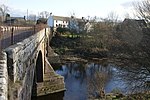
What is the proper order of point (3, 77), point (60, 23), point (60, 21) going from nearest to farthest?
1. point (3, 77)
2. point (60, 23)
3. point (60, 21)

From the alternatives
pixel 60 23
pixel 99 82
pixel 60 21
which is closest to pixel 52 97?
pixel 99 82

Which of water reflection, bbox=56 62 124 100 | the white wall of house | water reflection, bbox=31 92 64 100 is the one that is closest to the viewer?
water reflection, bbox=56 62 124 100

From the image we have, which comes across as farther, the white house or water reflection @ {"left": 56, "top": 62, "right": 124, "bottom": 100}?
the white house

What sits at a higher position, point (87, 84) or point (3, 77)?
point (3, 77)

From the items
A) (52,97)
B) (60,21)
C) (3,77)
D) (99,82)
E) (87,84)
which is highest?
(60,21)

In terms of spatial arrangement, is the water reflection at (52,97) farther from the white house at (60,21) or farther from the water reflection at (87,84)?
the white house at (60,21)

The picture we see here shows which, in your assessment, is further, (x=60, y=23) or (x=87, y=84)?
(x=60, y=23)

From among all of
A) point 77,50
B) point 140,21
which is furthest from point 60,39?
point 140,21

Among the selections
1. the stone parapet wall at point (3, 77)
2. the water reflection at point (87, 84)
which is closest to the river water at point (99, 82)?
the water reflection at point (87, 84)

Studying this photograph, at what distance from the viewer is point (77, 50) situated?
219 feet

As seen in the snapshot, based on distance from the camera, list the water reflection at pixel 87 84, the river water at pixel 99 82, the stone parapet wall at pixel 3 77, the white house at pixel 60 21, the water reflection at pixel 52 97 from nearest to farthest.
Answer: the stone parapet wall at pixel 3 77, the river water at pixel 99 82, the water reflection at pixel 87 84, the water reflection at pixel 52 97, the white house at pixel 60 21

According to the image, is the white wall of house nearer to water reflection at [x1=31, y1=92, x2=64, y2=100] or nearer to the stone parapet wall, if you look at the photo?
water reflection at [x1=31, y1=92, x2=64, y2=100]

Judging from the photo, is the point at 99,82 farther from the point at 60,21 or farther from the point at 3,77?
the point at 60,21

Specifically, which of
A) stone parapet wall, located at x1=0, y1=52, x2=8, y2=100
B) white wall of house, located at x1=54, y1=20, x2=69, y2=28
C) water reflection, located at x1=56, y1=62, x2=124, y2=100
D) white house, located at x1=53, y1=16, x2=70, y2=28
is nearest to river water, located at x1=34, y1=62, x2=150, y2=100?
water reflection, located at x1=56, y1=62, x2=124, y2=100
